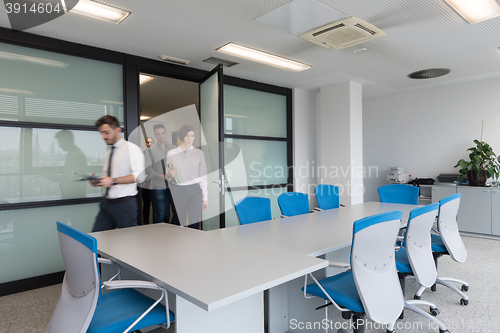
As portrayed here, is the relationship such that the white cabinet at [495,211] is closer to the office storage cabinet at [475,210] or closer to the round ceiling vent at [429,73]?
the office storage cabinet at [475,210]

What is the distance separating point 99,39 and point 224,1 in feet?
6.27

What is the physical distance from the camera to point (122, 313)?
72.6 inches

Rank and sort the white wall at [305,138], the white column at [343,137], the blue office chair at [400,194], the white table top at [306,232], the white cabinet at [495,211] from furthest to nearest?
the white wall at [305,138]
the white column at [343,137]
the white cabinet at [495,211]
the blue office chair at [400,194]
the white table top at [306,232]

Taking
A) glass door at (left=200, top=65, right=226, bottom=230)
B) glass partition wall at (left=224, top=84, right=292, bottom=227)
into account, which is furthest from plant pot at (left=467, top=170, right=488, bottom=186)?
glass door at (left=200, top=65, right=226, bottom=230)

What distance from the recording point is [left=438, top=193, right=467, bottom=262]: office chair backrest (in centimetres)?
313

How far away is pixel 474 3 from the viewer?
3260 millimetres

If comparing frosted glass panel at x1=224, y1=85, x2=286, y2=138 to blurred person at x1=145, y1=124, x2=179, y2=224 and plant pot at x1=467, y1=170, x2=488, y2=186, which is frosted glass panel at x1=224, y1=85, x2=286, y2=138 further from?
plant pot at x1=467, y1=170, x2=488, y2=186

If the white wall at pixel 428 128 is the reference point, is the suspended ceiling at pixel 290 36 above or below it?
above

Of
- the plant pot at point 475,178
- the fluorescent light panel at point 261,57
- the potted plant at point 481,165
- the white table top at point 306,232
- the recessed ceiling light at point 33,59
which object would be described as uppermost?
the fluorescent light panel at point 261,57

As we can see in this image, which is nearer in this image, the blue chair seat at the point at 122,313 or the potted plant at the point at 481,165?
the blue chair seat at the point at 122,313

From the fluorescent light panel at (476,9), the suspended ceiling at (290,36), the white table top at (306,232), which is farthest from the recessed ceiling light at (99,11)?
the fluorescent light panel at (476,9)

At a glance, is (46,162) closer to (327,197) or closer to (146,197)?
(146,197)

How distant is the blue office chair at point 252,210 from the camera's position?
11.7 feet

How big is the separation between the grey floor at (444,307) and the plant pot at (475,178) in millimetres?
2167
